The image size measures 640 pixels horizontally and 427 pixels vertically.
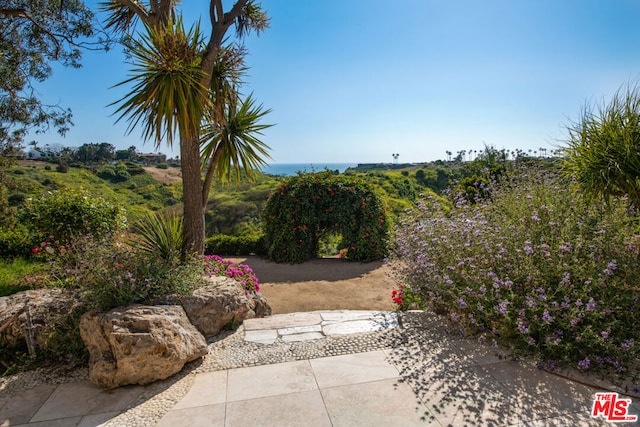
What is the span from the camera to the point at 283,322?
153 inches

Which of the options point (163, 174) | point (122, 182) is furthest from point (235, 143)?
point (163, 174)

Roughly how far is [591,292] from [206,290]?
3599 mm

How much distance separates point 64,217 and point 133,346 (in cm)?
381

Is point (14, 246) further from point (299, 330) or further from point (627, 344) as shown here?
point (627, 344)

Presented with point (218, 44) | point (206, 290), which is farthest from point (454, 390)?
point (218, 44)

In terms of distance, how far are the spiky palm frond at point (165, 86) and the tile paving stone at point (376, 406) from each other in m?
3.48

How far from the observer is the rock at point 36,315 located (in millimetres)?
3096

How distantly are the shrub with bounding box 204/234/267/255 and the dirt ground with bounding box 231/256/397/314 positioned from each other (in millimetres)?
1116

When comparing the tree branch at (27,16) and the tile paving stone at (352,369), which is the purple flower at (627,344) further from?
the tree branch at (27,16)

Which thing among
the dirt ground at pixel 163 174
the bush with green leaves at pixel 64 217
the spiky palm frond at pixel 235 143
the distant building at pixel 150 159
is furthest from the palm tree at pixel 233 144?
the distant building at pixel 150 159

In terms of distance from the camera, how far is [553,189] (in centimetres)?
409

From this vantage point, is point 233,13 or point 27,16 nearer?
point 233,13

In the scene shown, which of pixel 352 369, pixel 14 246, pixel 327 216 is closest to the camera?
pixel 352 369

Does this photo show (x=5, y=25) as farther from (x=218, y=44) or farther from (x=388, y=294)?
(x=388, y=294)
